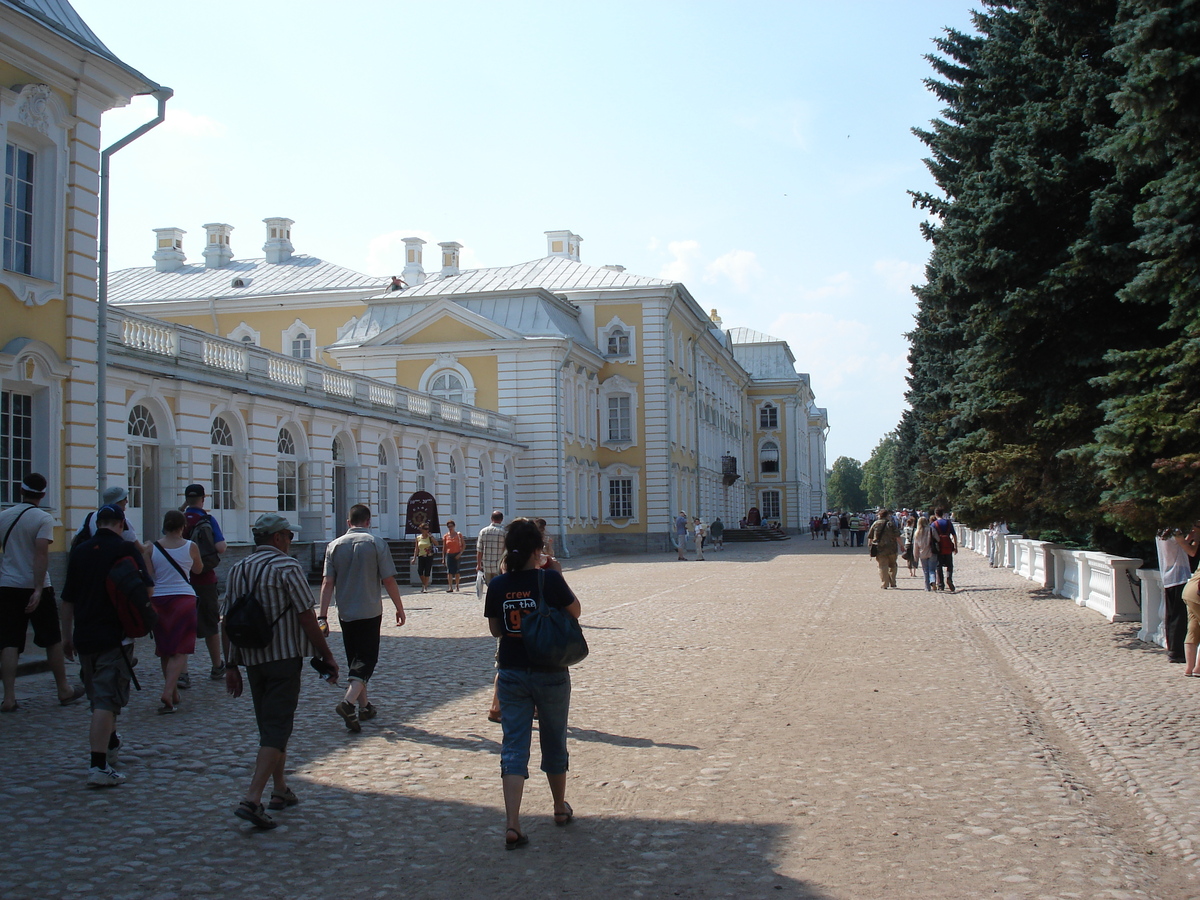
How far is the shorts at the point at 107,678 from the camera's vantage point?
23.2 feet

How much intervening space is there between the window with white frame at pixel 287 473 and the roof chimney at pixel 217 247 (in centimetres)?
3096

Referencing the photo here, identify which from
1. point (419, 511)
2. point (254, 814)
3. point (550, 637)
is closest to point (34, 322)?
point (254, 814)

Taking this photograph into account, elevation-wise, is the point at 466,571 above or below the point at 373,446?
below

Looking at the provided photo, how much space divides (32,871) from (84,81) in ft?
41.6

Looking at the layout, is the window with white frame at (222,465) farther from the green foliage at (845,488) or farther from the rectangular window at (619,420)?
the green foliage at (845,488)

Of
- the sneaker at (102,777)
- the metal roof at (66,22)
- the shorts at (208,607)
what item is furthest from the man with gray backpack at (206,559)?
the metal roof at (66,22)

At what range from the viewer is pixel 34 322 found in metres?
14.6

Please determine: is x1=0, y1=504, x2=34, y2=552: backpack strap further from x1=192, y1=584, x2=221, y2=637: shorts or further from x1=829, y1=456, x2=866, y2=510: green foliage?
x1=829, y1=456, x2=866, y2=510: green foliage

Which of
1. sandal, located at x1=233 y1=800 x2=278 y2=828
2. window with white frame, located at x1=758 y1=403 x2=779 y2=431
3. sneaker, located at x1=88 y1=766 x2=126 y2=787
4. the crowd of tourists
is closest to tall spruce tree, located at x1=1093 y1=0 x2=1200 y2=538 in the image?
the crowd of tourists

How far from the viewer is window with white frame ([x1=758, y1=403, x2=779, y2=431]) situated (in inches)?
3605

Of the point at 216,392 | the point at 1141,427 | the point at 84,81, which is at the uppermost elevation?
the point at 84,81

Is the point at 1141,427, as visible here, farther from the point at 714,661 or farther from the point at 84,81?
the point at 84,81

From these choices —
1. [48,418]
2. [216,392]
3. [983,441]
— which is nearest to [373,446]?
[216,392]

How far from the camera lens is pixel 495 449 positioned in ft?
133
